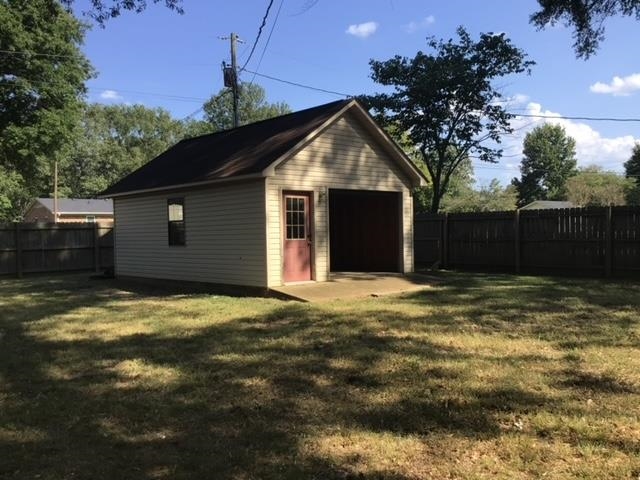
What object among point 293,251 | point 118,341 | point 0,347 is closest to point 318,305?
point 293,251

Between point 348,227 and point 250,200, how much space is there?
217 inches

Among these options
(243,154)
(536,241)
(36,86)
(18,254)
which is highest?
(36,86)

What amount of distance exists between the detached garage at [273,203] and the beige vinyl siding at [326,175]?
23mm

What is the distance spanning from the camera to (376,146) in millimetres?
15023

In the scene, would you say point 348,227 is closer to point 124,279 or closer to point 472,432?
point 124,279

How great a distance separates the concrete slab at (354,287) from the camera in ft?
39.7

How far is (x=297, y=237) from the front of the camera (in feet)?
44.4

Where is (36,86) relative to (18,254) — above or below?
above

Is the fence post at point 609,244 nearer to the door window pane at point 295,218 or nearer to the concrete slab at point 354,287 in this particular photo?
the concrete slab at point 354,287

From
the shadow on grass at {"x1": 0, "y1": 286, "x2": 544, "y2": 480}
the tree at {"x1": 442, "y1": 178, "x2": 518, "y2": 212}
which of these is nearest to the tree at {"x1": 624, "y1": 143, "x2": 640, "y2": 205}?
the tree at {"x1": 442, "y1": 178, "x2": 518, "y2": 212}

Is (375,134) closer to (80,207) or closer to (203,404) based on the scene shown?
(203,404)

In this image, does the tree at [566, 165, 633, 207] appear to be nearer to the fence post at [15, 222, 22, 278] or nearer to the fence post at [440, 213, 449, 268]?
the fence post at [440, 213, 449, 268]

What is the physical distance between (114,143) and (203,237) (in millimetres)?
56258

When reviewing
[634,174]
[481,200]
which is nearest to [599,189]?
[634,174]
